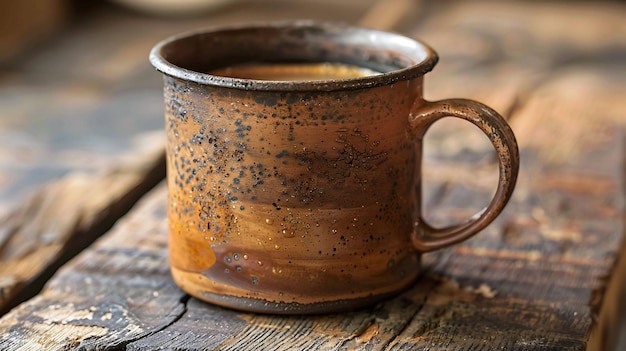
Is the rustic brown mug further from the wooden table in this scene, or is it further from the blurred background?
the blurred background

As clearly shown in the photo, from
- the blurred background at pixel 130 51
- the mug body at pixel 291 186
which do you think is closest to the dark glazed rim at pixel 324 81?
the mug body at pixel 291 186

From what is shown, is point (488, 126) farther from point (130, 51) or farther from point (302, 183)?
point (130, 51)

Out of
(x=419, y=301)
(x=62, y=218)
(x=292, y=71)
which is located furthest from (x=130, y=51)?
(x=419, y=301)

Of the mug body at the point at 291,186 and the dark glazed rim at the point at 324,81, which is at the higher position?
the dark glazed rim at the point at 324,81

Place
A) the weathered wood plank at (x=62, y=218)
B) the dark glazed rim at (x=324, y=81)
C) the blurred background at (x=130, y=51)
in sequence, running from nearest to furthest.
→ the dark glazed rim at (x=324, y=81)
the weathered wood plank at (x=62, y=218)
the blurred background at (x=130, y=51)

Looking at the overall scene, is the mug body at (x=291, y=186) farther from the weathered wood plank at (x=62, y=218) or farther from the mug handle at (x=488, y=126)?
the weathered wood plank at (x=62, y=218)

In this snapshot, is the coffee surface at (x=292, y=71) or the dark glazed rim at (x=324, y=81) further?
the coffee surface at (x=292, y=71)

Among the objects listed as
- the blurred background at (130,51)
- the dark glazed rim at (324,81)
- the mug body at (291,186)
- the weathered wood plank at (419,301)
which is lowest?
the blurred background at (130,51)

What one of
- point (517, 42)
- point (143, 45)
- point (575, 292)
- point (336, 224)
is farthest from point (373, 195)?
point (143, 45)
